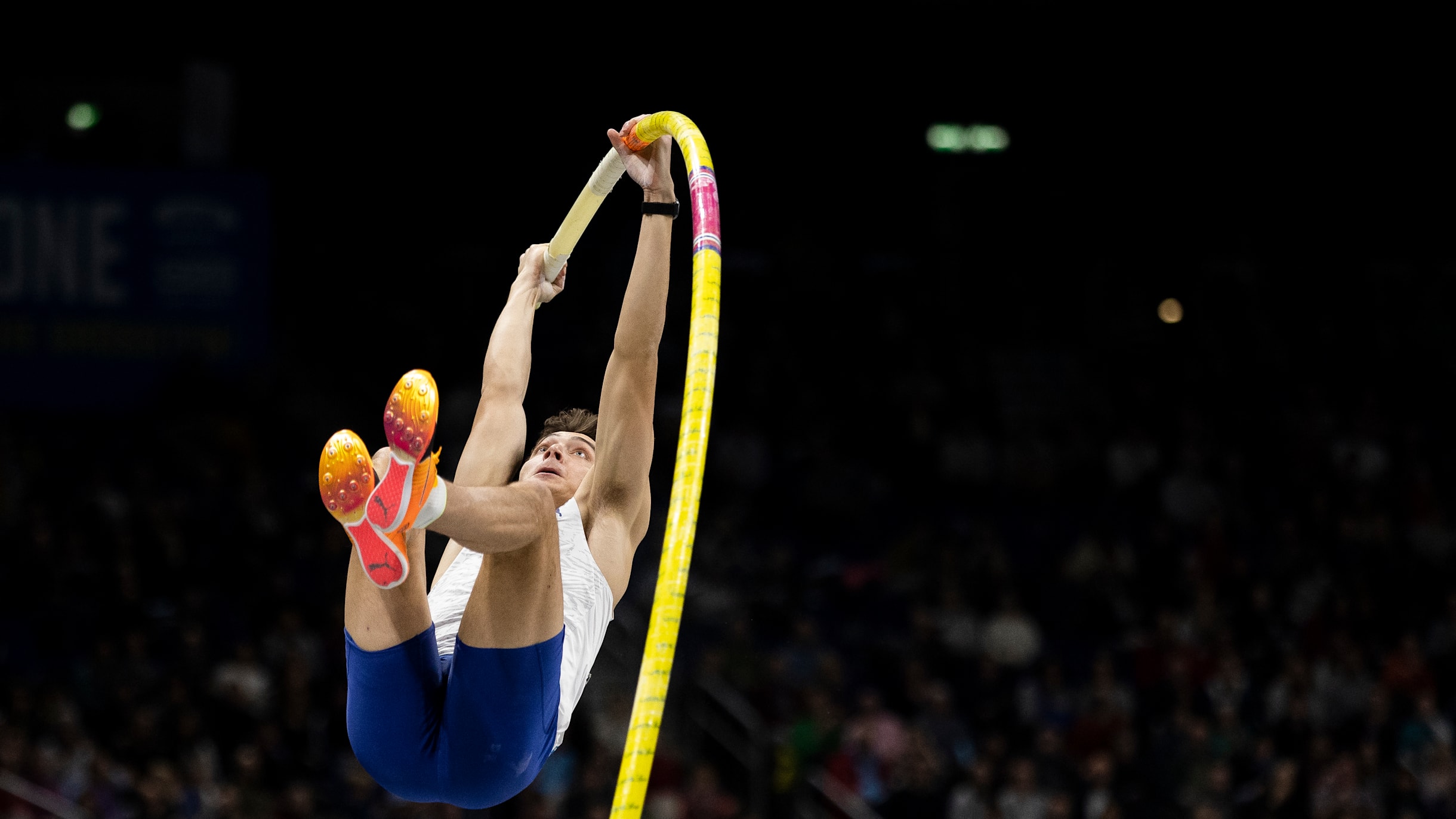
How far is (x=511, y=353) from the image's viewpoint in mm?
4848

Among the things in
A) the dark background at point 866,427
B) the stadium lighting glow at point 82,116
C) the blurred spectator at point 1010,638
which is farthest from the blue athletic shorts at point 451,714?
the stadium lighting glow at point 82,116

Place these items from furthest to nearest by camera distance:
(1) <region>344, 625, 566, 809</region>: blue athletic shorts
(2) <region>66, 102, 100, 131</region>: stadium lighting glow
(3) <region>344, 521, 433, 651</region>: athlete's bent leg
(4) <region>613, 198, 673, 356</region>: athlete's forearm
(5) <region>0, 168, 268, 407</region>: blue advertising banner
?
(2) <region>66, 102, 100, 131</region>: stadium lighting glow, (5) <region>0, 168, 268, 407</region>: blue advertising banner, (4) <region>613, 198, 673, 356</region>: athlete's forearm, (1) <region>344, 625, 566, 809</region>: blue athletic shorts, (3) <region>344, 521, 433, 651</region>: athlete's bent leg

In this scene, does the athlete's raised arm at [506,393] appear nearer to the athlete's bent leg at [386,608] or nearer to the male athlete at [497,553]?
the male athlete at [497,553]

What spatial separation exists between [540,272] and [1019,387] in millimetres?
9048

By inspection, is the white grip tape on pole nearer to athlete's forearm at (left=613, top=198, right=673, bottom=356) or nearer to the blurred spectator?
athlete's forearm at (left=613, top=198, right=673, bottom=356)

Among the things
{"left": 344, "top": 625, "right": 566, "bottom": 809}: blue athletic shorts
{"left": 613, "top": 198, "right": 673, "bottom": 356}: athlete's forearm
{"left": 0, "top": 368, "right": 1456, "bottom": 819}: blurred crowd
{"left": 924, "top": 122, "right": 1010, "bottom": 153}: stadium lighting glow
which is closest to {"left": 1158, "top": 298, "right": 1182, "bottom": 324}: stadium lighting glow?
{"left": 0, "top": 368, "right": 1456, "bottom": 819}: blurred crowd

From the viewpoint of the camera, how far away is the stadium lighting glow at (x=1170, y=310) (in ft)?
46.8

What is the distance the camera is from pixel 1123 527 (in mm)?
12070

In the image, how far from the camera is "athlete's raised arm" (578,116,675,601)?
460cm

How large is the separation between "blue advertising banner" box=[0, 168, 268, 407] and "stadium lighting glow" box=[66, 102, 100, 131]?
1194 millimetres

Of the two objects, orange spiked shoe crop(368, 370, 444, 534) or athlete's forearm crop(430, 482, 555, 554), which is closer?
orange spiked shoe crop(368, 370, 444, 534)

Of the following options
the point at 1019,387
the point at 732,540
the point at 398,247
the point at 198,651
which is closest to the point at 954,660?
the point at 732,540

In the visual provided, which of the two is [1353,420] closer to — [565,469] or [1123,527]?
[1123,527]

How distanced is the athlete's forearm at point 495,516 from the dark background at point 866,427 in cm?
A: 540
